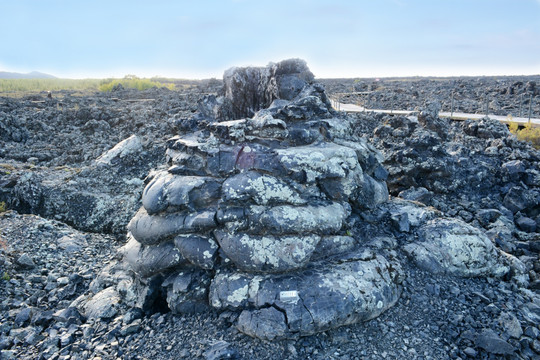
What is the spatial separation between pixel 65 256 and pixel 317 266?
6.44 metres

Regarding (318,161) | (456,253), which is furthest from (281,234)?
(456,253)

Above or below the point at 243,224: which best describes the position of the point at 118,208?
below

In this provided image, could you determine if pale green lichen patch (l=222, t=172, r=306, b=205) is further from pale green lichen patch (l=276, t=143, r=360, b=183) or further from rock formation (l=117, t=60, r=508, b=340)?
pale green lichen patch (l=276, t=143, r=360, b=183)

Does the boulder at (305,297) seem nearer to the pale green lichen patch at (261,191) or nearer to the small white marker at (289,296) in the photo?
the small white marker at (289,296)

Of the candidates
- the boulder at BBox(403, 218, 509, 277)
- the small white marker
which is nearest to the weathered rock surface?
the small white marker

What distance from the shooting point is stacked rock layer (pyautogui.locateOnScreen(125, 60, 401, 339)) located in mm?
5176

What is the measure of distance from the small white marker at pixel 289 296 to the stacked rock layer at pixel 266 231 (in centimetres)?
2

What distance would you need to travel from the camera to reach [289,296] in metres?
5.09

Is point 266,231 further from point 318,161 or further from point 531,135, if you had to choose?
point 531,135

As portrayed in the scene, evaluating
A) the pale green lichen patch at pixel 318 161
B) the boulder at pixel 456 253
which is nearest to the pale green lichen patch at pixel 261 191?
the pale green lichen patch at pixel 318 161

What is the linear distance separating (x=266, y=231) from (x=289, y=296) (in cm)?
111

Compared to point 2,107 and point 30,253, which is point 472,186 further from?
point 2,107

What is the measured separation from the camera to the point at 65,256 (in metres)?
8.38

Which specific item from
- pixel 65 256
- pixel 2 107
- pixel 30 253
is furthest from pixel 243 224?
pixel 2 107
